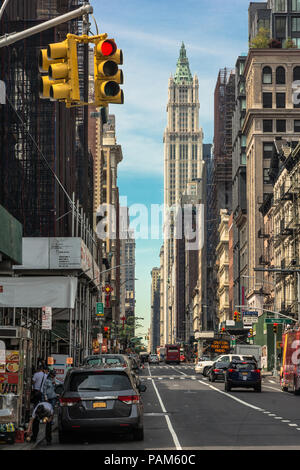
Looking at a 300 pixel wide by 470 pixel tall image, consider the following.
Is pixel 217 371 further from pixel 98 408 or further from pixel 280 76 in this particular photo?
pixel 280 76

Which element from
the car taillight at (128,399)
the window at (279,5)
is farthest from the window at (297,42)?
the car taillight at (128,399)

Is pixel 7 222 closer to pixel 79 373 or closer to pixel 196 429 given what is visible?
pixel 79 373

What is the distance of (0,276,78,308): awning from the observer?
35.8m

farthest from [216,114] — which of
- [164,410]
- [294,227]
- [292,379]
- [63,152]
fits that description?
[164,410]

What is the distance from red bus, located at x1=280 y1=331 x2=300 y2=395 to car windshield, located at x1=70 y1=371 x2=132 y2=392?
23038 mm

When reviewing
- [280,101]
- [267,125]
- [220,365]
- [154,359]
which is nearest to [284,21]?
[280,101]

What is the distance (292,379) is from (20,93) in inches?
986

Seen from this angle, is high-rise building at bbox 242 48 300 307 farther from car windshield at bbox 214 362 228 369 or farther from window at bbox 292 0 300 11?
car windshield at bbox 214 362 228 369

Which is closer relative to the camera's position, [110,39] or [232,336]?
[110,39]

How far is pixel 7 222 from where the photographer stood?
2105cm

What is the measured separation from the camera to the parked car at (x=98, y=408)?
18422 mm

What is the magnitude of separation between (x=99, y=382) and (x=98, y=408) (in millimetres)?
656

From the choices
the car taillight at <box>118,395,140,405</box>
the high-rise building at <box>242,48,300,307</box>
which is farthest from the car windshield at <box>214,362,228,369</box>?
the high-rise building at <box>242,48,300,307</box>

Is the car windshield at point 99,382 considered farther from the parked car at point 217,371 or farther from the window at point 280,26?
the window at point 280,26
